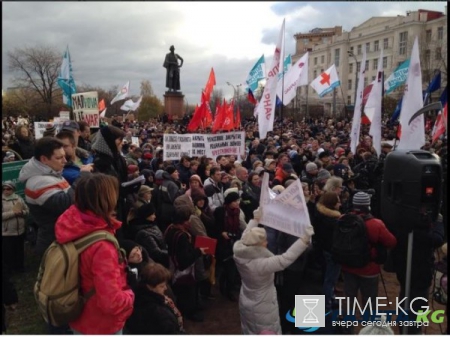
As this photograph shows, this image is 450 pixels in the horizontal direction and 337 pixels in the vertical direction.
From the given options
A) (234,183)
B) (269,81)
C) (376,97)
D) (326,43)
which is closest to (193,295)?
(234,183)

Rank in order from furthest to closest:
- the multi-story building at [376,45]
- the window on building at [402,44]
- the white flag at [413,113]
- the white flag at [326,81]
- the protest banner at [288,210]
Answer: the window on building at [402,44], the multi-story building at [376,45], the white flag at [326,81], the white flag at [413,113], the protest banner at [288,210]

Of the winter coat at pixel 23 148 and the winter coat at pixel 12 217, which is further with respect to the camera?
the winter coat at pixel 23 148

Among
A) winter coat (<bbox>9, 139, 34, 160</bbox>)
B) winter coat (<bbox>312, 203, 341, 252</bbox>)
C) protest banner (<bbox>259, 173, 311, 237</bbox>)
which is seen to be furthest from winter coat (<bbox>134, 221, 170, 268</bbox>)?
winter coat (<bbox>9, 139, 34, 160</bbox>)

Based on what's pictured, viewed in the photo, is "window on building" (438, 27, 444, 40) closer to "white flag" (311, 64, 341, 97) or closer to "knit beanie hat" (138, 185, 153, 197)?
"white flag" (311, 64, 341, 97)

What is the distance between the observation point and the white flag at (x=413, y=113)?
7.87 m

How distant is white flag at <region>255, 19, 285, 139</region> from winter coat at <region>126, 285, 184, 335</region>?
23.1 ft

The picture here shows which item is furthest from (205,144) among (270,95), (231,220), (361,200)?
(361,200)

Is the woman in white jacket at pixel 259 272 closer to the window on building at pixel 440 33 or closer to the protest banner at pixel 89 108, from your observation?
the protest banner at pixel 89 108

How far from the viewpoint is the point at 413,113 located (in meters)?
8.15

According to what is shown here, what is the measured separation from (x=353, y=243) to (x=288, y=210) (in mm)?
780

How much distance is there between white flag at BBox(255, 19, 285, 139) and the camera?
31.2ft

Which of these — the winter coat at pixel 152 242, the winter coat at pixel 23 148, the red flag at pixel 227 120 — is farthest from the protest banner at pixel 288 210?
the red flag at pixel 227 120

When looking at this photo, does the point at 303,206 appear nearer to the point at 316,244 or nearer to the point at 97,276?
the point at 316,244

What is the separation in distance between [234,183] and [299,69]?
10.2 metres
